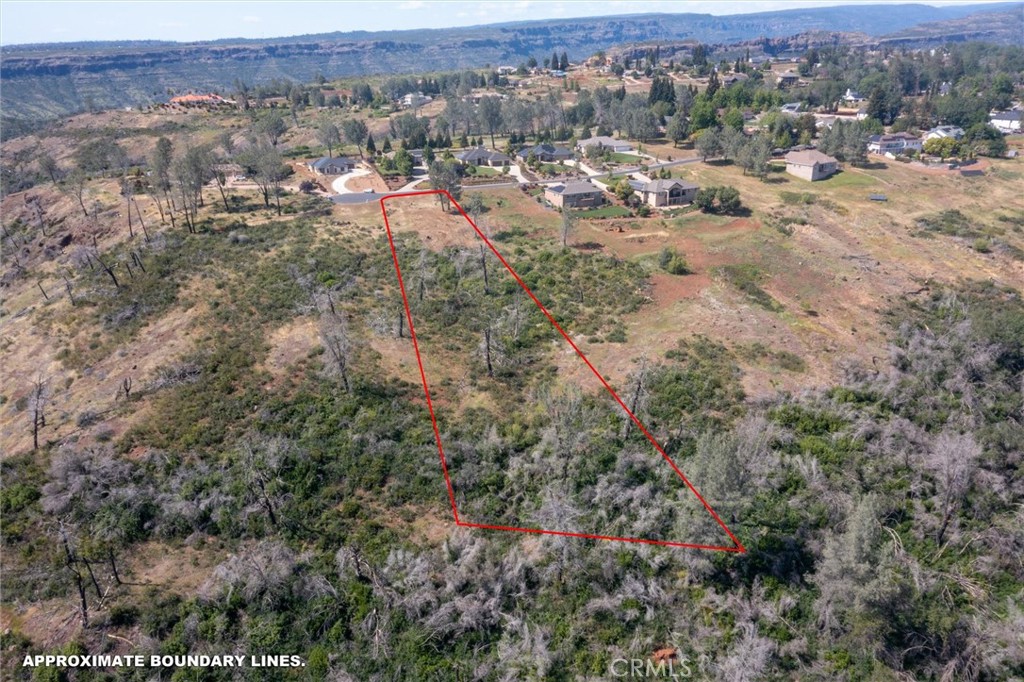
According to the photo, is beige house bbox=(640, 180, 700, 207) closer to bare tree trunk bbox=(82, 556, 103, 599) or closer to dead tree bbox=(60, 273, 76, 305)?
dead tree bbox=(60, 273, 76, 305)

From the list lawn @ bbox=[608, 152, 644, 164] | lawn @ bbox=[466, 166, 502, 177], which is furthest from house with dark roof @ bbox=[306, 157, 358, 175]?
lawn @ bbox=[608, 152, 644, 164]

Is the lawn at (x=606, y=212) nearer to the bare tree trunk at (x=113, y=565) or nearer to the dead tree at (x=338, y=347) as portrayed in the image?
the dead tree at (x=338, y=347)

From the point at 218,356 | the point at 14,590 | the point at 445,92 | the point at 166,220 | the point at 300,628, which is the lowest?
the point at 300,628

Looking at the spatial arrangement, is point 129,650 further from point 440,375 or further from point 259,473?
point 440,375

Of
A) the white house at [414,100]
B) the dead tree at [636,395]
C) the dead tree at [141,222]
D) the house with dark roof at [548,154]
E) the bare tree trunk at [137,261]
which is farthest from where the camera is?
the white house at [414,100]

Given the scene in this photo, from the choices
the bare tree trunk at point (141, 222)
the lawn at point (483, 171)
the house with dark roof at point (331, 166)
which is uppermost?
the house with dark roof at point (331, 166)

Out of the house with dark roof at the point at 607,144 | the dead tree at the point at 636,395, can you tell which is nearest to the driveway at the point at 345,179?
the house with dark roof at the point at 607,144

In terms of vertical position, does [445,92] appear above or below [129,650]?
above

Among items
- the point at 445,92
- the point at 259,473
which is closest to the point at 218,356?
the point at 259,473
